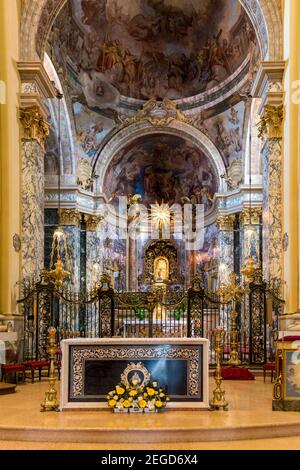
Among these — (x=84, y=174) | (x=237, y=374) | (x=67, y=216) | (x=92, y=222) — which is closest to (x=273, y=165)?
(x=237, y=374)

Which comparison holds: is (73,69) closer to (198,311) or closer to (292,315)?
(198,311)

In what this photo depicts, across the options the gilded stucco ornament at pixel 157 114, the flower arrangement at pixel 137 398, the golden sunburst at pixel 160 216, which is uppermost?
the gilded stucco ornament at pixel 157 114

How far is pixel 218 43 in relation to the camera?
24.8 meters

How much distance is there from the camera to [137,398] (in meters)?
8.97

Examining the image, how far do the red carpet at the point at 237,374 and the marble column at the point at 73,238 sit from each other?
11.3 m

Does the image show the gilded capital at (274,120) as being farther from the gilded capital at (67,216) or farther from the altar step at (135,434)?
the gilded capital at (67,216)

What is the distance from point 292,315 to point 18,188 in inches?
253

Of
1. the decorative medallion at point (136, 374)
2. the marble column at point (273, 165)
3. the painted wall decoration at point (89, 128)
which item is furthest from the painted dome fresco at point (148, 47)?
the decorative medallion at point (136, 374)

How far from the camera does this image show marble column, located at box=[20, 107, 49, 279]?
14477 mm

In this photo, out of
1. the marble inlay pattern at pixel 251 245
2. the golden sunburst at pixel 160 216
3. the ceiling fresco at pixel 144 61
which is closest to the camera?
the ceiling fresco at pixel 144 61

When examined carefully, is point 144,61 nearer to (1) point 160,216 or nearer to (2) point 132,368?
(1) point 160,216

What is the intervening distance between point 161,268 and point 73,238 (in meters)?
7.00

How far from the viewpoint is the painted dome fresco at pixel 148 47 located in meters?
23.2
